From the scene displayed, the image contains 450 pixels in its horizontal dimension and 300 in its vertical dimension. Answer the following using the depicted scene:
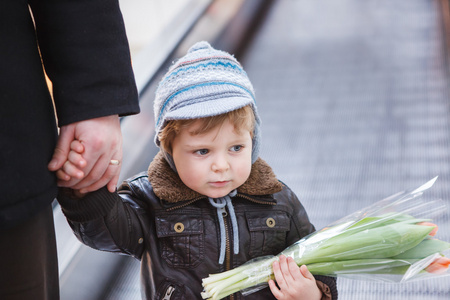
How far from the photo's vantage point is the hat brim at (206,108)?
5.10 feet

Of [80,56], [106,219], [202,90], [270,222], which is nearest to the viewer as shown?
[80,56]

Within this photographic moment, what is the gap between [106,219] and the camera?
4.96 ft

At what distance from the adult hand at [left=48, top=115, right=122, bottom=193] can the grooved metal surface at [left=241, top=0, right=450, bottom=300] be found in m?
1.50

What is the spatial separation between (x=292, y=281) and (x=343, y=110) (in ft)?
8.65

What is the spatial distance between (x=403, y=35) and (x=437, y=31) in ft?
0.88

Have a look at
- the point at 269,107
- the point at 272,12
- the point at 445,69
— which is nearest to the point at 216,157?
the point at 269,107

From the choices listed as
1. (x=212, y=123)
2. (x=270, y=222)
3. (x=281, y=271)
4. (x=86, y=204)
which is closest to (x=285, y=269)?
(x=281, y=271)

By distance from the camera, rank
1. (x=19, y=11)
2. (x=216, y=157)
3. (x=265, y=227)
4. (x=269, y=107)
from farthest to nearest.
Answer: (x=269, y=107), (x=265, y=227), (x=216, y=157), (x=19, y=11)

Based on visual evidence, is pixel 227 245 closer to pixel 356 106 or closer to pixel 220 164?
pixel 220 164

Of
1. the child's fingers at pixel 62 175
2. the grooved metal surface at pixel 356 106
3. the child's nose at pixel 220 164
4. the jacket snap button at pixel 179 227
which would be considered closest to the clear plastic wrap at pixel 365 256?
the jacket snap button at pixel 179 227

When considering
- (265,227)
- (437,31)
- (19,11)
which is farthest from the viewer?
(437,31)

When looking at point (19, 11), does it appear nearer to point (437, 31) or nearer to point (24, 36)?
point (24, 36)

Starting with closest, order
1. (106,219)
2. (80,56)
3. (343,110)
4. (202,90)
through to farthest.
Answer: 1. (80,56)
2. (106,219)
3. (202,90)
4. (343,110)

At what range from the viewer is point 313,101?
14.3 feet
